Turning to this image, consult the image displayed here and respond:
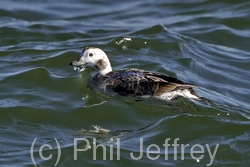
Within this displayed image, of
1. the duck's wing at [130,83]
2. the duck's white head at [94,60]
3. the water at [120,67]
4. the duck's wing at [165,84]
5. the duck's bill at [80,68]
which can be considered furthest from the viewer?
the duck's bill at [80,68]

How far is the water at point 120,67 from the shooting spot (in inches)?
316

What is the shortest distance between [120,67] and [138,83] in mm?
2075

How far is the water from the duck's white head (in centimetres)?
37

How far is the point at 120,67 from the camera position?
37.9 ft

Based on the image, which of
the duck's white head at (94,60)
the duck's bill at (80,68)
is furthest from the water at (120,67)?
the duck's white head at (94,60)

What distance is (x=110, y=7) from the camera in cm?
1662

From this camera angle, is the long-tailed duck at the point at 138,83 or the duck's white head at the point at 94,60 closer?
the long-tailed duck at the point at 138,83

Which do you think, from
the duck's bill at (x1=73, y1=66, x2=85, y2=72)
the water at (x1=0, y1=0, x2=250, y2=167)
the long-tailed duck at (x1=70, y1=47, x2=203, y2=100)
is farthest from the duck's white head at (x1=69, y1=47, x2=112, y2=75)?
the duck's bill at (x1=73, y1=66, x2=85, y2=72)

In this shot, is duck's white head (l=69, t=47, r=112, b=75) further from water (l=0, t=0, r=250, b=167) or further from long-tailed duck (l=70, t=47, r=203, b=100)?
water (l=0, t=0, r=250, b=167)

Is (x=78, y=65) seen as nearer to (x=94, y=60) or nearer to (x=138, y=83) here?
(x=94, y=60)

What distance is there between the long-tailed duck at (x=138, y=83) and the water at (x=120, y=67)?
13 centimetres

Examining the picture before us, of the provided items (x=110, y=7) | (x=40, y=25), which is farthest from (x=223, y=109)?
(x=110, y=7)

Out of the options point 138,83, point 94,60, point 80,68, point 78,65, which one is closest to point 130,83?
point 138,83

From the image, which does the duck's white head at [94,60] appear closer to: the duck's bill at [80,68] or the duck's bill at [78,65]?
the duck's bill at [78,65]
